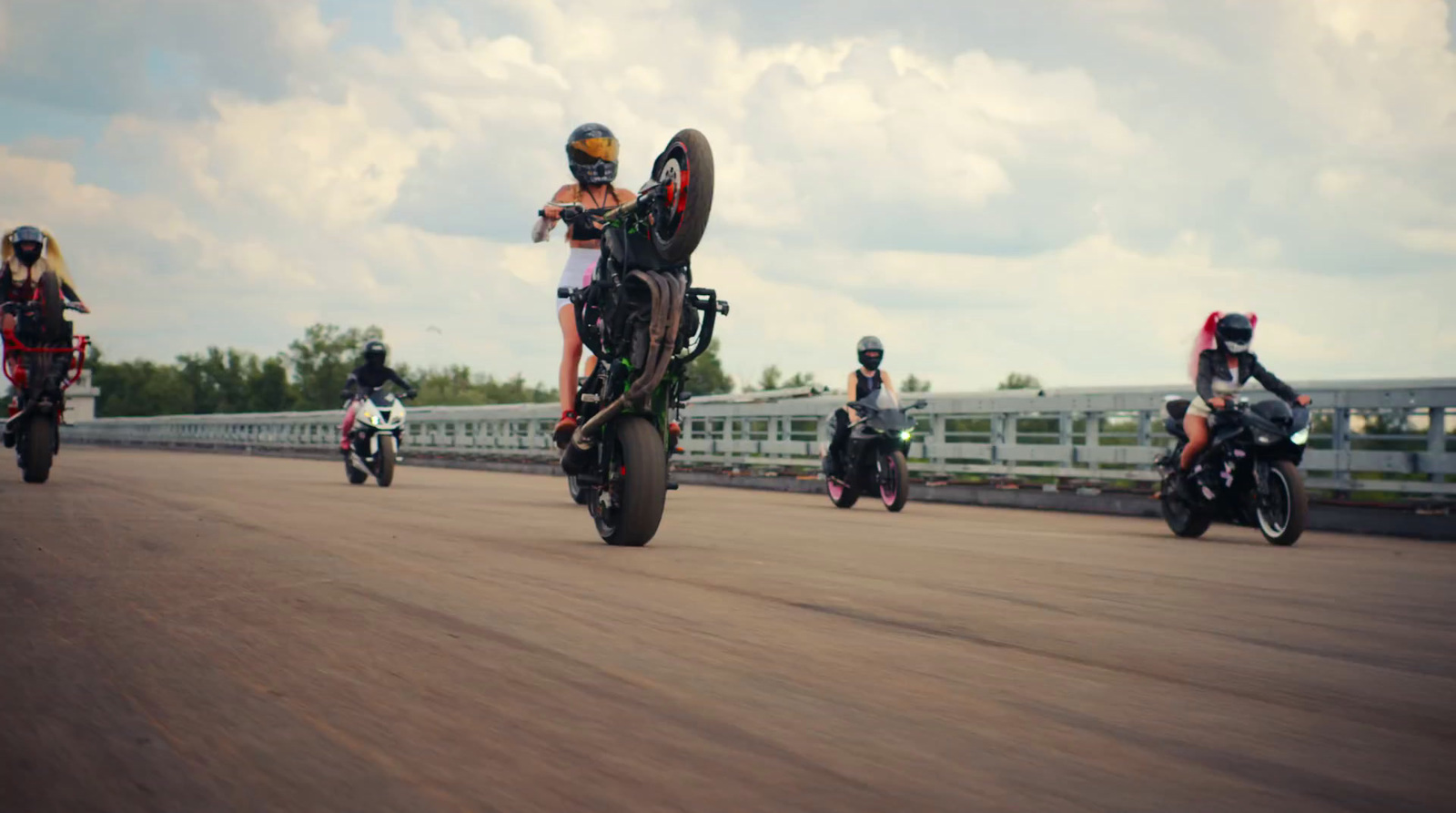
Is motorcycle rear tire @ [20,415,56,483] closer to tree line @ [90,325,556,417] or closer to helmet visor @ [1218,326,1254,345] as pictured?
helmet visor @ [1218,326,1254,345]

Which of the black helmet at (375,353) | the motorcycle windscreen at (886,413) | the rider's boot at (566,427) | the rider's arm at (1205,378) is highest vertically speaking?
the black helmet at (375,353)

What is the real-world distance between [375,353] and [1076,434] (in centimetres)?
979

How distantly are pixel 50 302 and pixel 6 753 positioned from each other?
1365 centimetres

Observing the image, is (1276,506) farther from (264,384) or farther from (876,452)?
(264,384)

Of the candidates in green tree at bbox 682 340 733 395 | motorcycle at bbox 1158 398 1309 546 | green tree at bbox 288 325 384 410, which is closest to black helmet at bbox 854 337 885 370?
motorcycle at bbox 1158 398 1309 546

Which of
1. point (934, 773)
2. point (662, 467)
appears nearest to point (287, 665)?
point (934, 773)

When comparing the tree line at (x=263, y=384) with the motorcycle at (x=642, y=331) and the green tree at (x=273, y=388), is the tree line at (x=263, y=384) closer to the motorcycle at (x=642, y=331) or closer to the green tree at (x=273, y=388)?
the green tree at (x=273, y=388)

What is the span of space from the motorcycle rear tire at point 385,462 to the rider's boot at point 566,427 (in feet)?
31.4

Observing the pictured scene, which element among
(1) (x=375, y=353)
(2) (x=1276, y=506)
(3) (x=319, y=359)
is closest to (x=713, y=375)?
(3) (x=319, y=359)

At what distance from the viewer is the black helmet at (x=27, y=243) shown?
1526 centimetres

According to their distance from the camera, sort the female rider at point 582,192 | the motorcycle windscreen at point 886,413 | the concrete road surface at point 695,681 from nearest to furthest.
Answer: the concrete road surface at point 695,681 → the female rider at point 582,192 → the motorcycle windscreen at point 886,413

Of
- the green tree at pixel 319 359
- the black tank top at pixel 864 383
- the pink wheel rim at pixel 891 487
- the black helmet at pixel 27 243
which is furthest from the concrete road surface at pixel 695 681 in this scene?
the green tree at pixel 319 359

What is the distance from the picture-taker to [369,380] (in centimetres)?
2058

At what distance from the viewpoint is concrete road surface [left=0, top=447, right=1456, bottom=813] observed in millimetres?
2855
